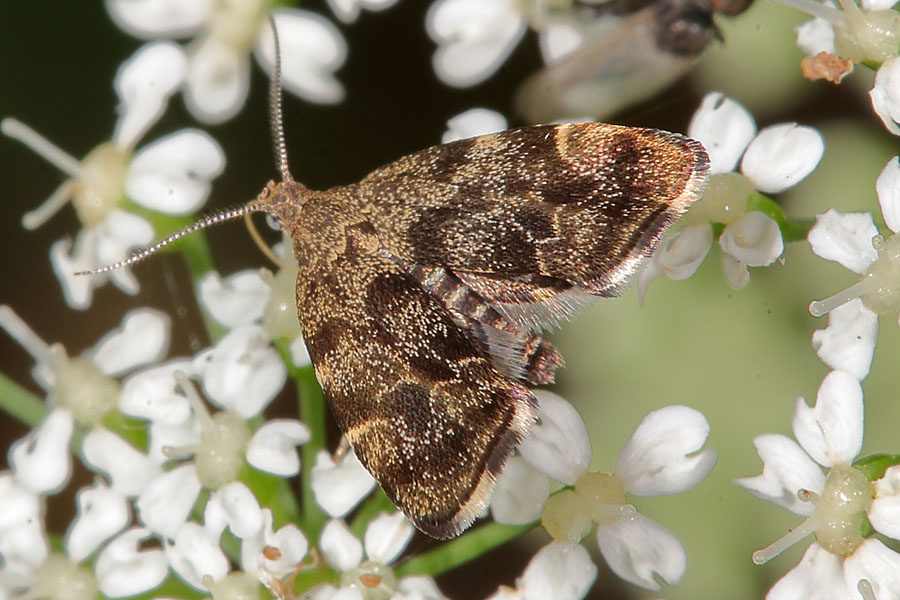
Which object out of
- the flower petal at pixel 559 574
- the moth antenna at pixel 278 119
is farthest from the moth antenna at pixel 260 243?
the flower petal at pixel 559 574

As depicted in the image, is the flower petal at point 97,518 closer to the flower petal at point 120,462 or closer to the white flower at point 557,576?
the flower petal at point 120,462

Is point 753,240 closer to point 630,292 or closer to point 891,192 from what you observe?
point 891,192

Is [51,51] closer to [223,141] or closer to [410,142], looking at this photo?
[223,141]

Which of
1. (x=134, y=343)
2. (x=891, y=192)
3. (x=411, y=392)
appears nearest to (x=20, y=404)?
(x=134, y=343)

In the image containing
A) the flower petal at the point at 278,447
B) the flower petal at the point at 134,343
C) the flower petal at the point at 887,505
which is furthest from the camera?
the flower petal at the point at 134,343

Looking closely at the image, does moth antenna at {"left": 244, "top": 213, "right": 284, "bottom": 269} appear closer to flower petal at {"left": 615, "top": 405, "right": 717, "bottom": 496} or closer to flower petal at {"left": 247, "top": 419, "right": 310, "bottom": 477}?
flower petal at {"left": 247, "top": 419, "right": 310, "bottom": 477}

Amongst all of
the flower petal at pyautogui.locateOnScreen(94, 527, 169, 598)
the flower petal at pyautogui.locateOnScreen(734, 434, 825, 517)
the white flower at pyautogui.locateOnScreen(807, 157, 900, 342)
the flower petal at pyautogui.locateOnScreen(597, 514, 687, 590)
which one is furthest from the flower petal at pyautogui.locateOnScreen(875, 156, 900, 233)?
the flower petal at pyautogui.locateOnScreen(94, 527, 169, 598)
